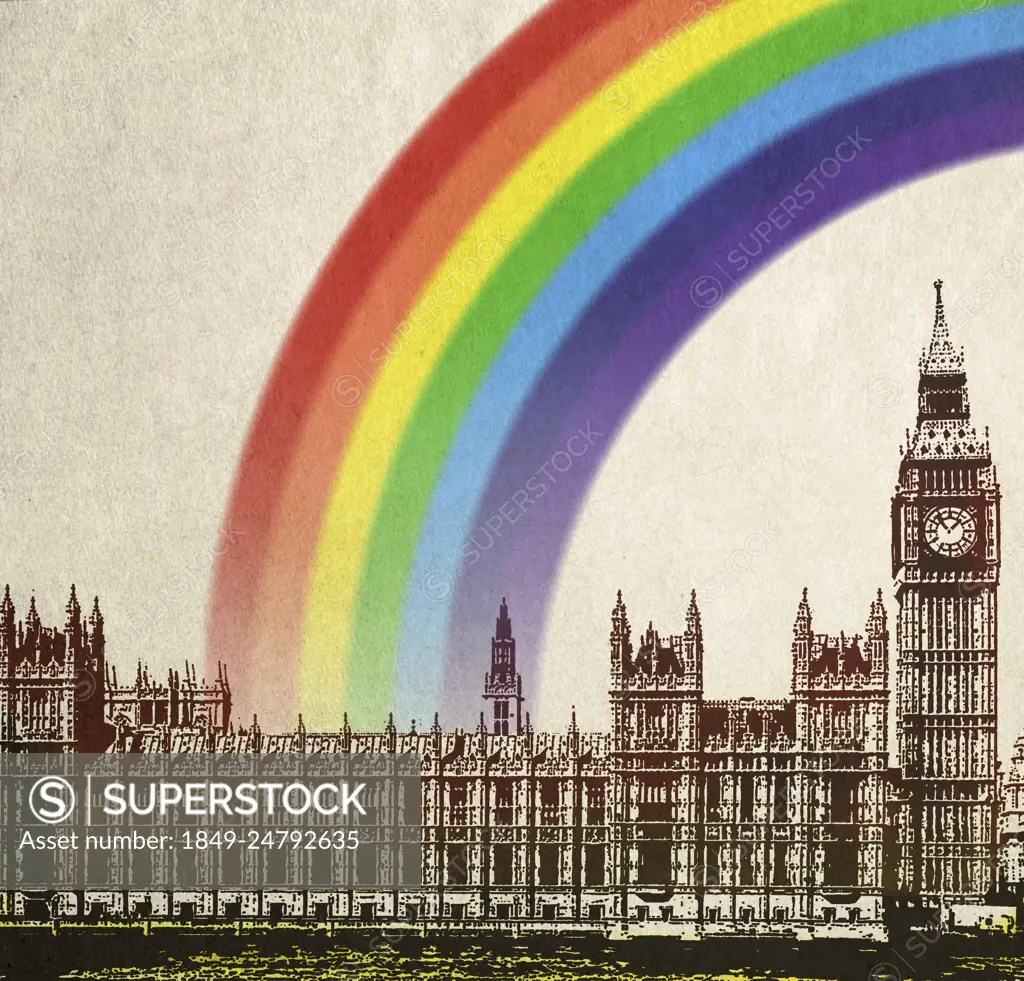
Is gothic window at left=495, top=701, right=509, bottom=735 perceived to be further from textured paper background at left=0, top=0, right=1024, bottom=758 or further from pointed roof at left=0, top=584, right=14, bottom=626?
pointed roof at left=0, top=584, right=14, bottom=626

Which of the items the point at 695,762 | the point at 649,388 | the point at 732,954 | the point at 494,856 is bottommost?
the point at 732,954

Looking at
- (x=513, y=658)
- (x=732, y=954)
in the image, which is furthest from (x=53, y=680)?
(x=732, y=954)

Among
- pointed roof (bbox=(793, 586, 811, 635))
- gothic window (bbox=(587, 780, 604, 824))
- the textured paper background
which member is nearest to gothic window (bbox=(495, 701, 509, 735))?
the textured paper background

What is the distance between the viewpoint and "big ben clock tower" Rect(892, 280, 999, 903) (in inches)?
212

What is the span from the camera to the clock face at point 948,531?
539 cm

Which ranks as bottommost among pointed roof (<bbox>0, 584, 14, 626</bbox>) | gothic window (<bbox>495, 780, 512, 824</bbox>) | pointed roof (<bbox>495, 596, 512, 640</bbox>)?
gothic window (<bbox>495, 780, 512, 824</bbox>)

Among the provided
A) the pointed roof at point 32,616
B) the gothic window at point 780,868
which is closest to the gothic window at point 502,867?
the gothic window at point 780,868

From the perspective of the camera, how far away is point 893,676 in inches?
220

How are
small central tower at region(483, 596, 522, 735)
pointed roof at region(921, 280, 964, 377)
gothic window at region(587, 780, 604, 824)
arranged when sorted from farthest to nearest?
gothic window at region(587, 780, 604, 824) → small central tower at region(483, 596, 522, 735) → pointed roof at region(921, 280, 964, 377)

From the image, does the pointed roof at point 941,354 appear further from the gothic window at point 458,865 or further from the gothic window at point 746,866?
the gothic window at point 458,865

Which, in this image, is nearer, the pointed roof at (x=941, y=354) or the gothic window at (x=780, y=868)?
the pointed roof at (x=941, y=354)

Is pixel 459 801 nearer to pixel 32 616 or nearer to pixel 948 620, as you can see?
pixel 32 616

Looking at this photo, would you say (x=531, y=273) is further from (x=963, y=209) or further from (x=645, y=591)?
(x=963, y=209)

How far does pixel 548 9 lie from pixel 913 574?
2913 mm
